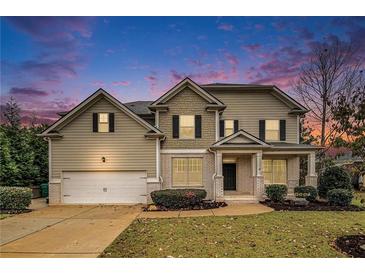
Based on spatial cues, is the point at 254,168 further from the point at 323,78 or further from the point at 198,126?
the point at 323,78

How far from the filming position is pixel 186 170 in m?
14.7

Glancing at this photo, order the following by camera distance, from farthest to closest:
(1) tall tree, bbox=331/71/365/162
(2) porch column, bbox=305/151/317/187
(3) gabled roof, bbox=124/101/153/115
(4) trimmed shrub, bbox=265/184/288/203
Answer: (3) gabled roof, bbox=124/101/153/115 → (2) porch column, bbox=305/151/317/187 → (4) trimmed shrub, bbox=265/184/288/203 → (1) tall tree, bbox=331/71/365/162

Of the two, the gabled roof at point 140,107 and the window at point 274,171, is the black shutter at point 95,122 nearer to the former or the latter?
the gabled roof at point 140,107

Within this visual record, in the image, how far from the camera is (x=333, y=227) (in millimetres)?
8234

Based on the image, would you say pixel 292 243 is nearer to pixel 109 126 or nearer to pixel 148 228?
pixel 148 228

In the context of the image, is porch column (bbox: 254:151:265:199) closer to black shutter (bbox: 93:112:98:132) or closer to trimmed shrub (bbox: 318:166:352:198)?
trimmed shrub (bbox: 318:166:352:198)

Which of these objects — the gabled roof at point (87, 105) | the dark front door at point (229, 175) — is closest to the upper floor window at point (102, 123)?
the gabled roof at point (87, 105)

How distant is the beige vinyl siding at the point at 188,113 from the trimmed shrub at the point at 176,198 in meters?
2.98

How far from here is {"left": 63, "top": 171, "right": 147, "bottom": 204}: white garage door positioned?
→ 13.6 m

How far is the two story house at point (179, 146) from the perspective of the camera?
13.7 meters

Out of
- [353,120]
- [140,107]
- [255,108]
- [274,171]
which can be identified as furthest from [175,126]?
[353,120]

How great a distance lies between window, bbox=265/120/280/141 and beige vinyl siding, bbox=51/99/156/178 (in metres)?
6.86

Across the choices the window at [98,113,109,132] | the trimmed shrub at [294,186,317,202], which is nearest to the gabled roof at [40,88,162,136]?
the window at [98,113,109,132]
